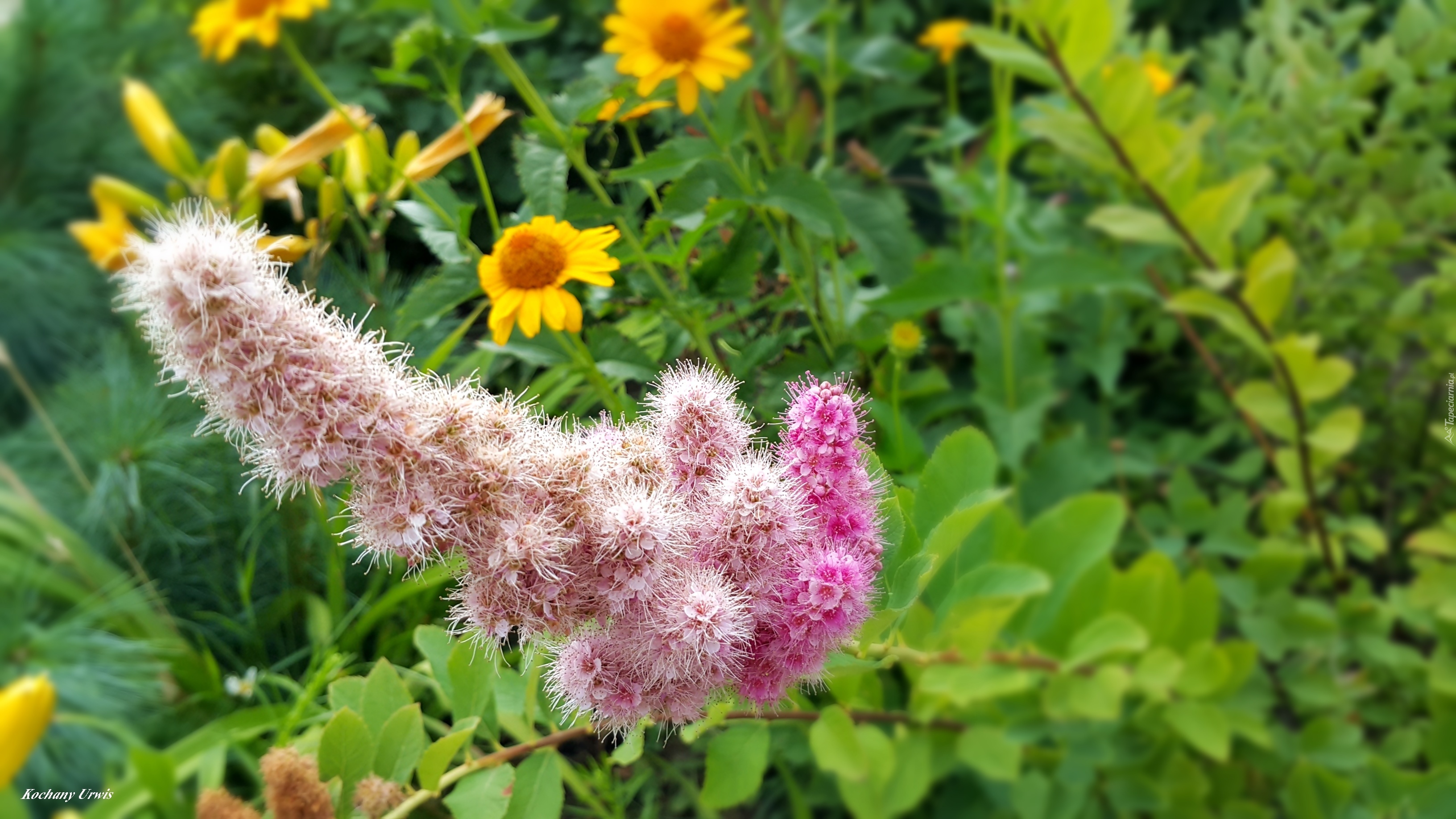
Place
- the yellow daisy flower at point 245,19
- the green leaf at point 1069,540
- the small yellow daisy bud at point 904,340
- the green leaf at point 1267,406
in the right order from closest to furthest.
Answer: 1. the small yellow daisy bud at point 904,340
2. the green leaf at point 1069,540
3. the yellow daisy flower at point 245,19
4. the green leaf at point 1267,406

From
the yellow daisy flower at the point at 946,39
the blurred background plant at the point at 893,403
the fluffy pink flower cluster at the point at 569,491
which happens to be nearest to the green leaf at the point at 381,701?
the blurred background plant at the point at 893,403

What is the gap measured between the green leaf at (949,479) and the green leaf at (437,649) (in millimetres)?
209

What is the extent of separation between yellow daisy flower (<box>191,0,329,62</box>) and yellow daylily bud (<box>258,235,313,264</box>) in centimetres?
15

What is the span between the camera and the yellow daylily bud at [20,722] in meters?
0.38

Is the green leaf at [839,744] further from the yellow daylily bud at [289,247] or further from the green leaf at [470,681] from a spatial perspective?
the yellow daylily bud at [289,247]

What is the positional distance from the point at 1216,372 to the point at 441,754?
2.61 ft

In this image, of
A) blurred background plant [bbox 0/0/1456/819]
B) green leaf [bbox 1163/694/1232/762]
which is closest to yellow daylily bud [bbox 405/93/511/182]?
blurred background plant [bbox 0/0/1456/819]

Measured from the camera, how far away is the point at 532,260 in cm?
39

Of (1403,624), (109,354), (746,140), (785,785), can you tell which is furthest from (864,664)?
(109,354)

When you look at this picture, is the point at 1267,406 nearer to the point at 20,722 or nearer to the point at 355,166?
the point at 355,166

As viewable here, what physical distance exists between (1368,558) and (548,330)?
744 mm

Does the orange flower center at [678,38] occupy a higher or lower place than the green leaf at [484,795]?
higher

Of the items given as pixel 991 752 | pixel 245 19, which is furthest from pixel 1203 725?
pixel 245 19

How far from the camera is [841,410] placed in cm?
28
